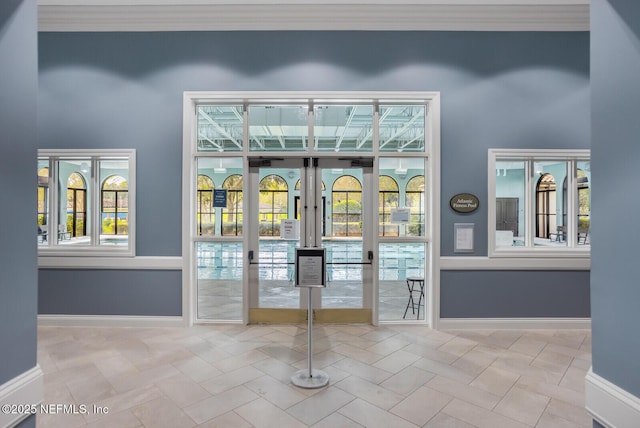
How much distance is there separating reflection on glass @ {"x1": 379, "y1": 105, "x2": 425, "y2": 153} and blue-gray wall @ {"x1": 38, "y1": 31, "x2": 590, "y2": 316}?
0.39m

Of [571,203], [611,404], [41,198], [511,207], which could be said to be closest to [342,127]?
[511,207]

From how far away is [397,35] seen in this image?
4.30 m

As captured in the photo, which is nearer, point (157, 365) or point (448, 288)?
point (157, 365)

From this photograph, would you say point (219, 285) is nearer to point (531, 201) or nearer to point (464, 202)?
point (464, 202)

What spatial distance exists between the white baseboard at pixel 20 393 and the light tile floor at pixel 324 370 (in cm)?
121

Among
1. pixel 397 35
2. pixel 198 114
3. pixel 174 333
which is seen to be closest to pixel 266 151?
pixel 198 114

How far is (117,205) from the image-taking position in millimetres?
4504

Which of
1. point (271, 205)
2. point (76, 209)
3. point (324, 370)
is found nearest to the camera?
point (324, 370)

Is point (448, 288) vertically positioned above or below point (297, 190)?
below

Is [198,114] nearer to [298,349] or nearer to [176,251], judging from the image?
[176,251]

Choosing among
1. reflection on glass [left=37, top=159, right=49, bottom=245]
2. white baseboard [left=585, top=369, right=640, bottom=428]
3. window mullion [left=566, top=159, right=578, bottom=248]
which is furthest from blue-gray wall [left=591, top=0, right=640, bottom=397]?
reflection on glass [left=37, top=159, right=49, bottom=245]

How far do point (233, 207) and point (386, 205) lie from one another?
7.00ft

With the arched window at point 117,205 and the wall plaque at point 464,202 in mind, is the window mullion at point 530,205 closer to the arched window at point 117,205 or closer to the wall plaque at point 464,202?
the wall plaque at point 464,202

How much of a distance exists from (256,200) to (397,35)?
9.52 feet
